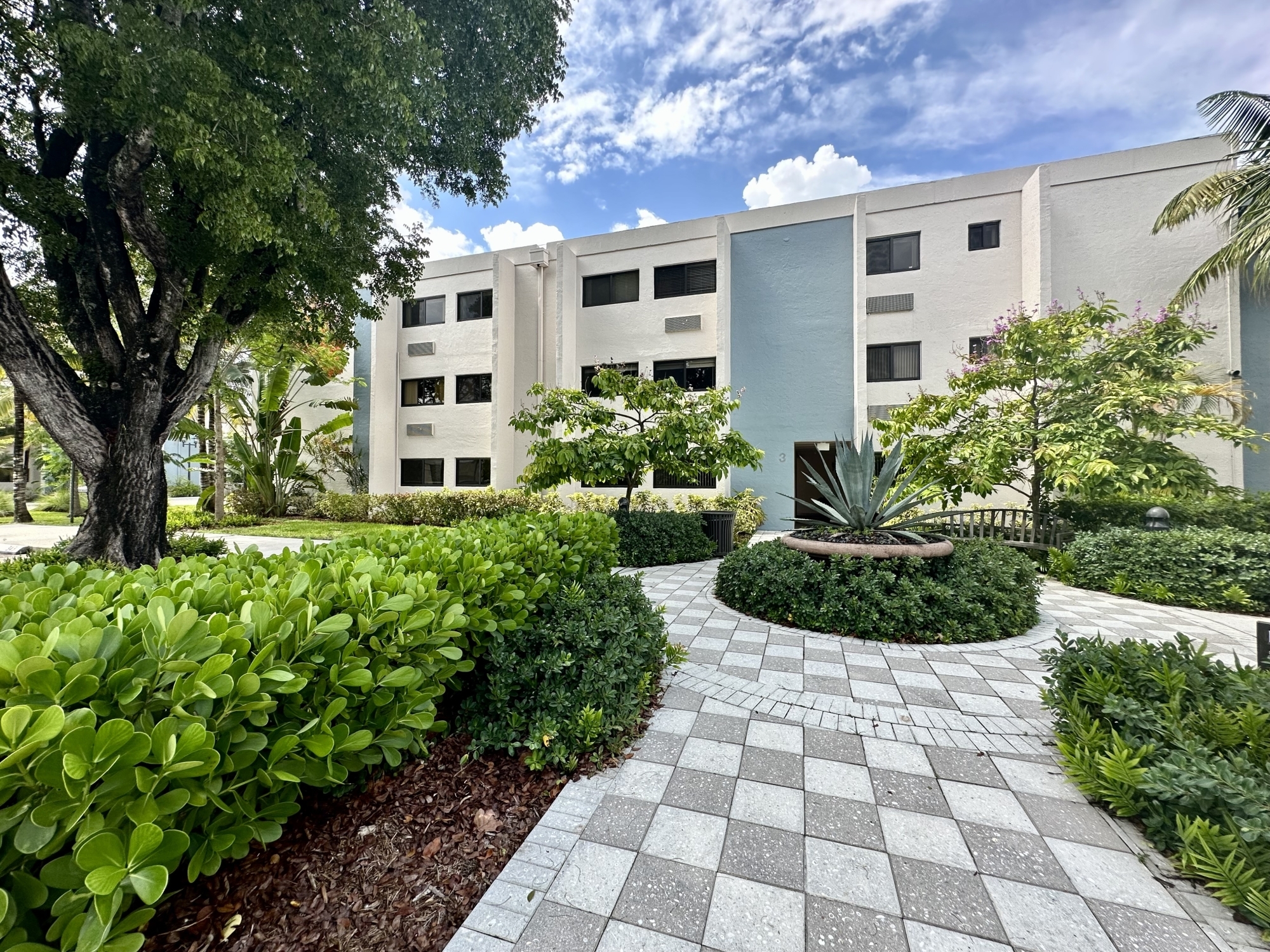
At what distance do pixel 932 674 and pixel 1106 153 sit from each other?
14.5 metres

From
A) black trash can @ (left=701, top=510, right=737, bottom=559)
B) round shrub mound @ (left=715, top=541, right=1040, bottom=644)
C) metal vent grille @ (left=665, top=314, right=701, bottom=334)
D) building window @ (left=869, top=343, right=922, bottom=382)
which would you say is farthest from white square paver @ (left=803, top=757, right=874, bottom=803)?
metal vent grille @ (left=665, top=314, right=701, bottom=334)

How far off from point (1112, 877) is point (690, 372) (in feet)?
43.9

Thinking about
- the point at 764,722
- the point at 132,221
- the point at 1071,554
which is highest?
the point at 132,221

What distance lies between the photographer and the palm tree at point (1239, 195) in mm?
9302

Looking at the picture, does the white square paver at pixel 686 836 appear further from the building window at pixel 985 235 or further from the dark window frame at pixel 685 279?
the building window at pixel 985 235

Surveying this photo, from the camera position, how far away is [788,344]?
1357 centimetres

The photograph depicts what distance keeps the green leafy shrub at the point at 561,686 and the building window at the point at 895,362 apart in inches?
476

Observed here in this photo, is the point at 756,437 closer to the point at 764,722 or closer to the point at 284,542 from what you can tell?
the point at 764,722

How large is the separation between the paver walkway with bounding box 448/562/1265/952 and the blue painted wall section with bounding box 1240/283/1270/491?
1294 centimetres

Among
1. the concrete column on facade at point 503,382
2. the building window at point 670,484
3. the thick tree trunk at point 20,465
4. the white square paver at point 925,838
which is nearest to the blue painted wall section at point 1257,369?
the building window at point 670,484

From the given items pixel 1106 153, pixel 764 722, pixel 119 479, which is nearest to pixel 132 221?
pixel 119 479

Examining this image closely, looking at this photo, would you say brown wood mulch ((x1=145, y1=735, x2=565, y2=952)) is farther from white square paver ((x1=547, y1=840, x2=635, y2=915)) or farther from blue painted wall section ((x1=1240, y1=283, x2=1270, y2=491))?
blue painted wall section ((x1=1240, y1=283, x2=1270, y2=491))

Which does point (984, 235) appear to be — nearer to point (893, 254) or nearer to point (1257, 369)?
point (893, 254)

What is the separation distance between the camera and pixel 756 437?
13.6 meters
